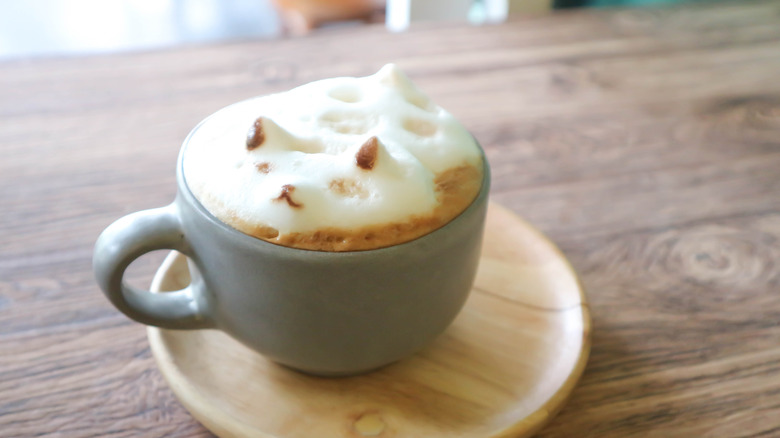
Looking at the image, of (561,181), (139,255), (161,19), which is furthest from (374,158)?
(161,19)

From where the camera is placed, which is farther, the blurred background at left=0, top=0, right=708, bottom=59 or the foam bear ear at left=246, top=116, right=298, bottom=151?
the blurred background at left=0, top=0, right=708, bottom=59

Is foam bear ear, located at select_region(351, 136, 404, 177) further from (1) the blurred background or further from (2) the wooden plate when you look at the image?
(1) the blurred background

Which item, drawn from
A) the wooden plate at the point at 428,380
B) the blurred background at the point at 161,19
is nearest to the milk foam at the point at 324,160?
the wooden plate at the point at 428,380

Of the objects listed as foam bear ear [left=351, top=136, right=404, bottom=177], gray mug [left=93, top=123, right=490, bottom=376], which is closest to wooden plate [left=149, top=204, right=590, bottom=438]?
gray mug [left=93, top=123, right=490, bottom=376]

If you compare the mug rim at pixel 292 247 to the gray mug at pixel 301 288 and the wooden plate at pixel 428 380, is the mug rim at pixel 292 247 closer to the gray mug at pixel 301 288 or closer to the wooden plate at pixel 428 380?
the gray mug at pixel 301 288

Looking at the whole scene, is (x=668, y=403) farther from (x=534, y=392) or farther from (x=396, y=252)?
(x=396, y=252)

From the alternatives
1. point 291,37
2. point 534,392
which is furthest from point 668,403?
point 291,37
